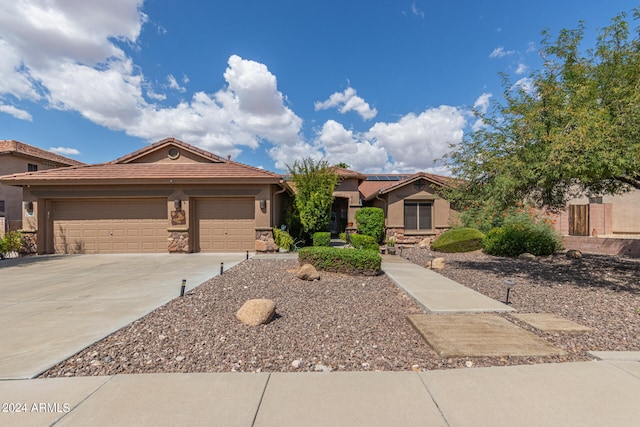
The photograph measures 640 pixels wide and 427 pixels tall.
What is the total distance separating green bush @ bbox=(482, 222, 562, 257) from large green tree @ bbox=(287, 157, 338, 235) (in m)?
7.09

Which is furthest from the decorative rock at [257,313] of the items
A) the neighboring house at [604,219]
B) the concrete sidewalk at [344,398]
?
the neighboring house at [604,219]

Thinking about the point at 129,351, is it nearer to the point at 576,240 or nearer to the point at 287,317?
the point at 287,317

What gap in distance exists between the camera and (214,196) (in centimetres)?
1287

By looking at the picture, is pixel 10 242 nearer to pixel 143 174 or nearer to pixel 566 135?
pixel 143 174

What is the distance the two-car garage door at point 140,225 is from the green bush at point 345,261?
573 cm

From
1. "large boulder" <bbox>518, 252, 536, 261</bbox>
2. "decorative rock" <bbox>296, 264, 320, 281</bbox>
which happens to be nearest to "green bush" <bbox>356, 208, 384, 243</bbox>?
"large boulder" <bbox>518, 252, 536, 261</bbox>

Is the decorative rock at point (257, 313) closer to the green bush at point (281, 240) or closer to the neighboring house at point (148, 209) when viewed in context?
the neighboring house at point (148, 209)

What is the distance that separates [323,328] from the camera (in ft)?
14.2

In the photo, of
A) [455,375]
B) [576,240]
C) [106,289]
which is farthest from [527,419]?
[576,240]

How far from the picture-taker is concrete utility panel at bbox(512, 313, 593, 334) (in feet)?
13.7

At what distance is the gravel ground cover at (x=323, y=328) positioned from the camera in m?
3.33

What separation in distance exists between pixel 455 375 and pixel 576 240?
14.8m

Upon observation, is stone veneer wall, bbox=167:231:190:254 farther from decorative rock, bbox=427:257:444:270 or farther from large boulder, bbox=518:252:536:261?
large boulder, bbox=518:252:536:261

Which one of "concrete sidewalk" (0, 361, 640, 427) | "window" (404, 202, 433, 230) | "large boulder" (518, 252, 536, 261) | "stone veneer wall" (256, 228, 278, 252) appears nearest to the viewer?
"concrete sidewalk" (0, 361, 640, 427)
